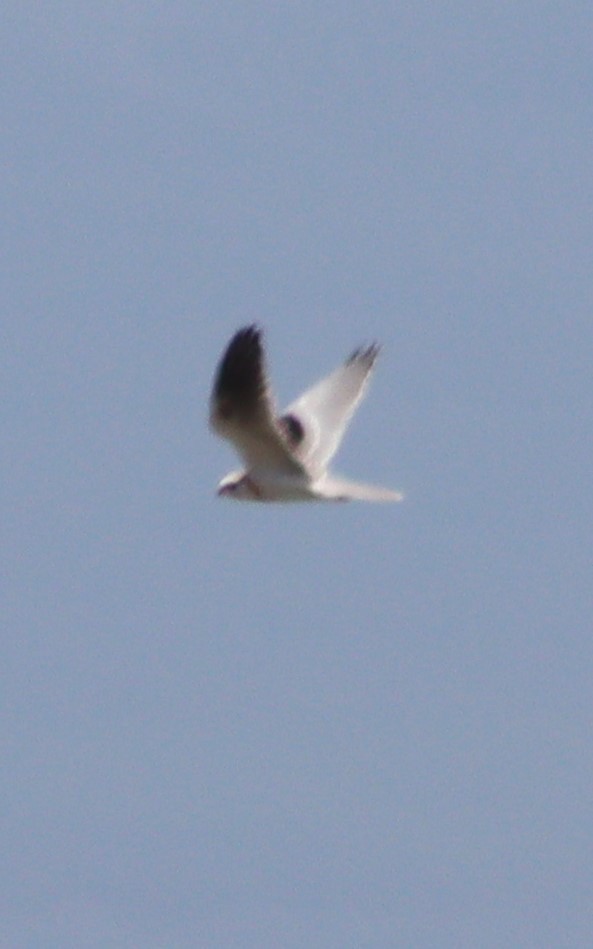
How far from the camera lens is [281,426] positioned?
1345 inches

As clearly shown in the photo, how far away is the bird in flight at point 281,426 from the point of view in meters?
32.0

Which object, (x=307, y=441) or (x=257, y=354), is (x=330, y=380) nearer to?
(x=307, y=441)

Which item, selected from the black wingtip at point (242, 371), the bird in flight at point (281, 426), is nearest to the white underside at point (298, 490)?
the bird in flight at point (281, 426)

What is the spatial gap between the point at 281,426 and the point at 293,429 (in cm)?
97

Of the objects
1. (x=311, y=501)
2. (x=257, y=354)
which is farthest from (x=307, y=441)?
(x=257, y=354)

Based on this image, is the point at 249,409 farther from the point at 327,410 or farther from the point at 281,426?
the point at 327,410

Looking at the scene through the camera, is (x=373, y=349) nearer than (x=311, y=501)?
No

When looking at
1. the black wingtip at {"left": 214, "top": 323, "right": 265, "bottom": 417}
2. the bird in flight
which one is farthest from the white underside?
the black wingtip at {"left": 214, "top": 323, "right": 265, "bottom": 417}

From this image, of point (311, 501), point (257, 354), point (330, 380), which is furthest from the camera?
point (330, 380)

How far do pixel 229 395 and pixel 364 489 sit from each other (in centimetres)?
232

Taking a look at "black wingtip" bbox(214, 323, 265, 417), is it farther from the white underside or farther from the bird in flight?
the white underside

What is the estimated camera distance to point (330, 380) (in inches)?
1469

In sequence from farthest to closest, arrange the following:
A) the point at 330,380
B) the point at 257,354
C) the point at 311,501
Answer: the point at 330,380 → the point at 311,501 → the point at 257,354

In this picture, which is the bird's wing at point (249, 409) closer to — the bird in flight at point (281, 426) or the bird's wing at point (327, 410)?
the bird in flight at point (281, 426)
